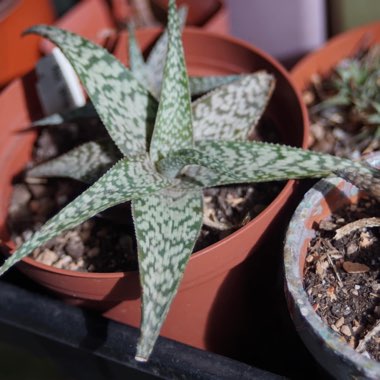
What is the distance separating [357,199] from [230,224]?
0.17 metres

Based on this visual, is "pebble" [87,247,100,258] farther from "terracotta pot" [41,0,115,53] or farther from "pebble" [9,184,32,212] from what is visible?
"terracotta pot" [41,0,115,53]

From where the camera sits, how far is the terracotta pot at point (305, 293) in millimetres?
598

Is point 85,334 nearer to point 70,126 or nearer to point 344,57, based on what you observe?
point 70,126

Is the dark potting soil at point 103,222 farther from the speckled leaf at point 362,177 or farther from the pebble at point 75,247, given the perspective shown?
the speckled leaf at point 362,177

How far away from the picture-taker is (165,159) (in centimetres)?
77

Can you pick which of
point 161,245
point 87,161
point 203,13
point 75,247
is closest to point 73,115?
point 87,161

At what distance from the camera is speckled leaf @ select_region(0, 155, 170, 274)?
650mm

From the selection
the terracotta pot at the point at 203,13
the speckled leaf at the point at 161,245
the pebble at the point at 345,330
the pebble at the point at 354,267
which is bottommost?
the pebble at the point at 345,330

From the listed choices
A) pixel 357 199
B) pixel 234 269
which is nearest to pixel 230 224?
pixel 234 269

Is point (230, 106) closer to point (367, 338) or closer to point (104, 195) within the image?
point (104, 195)

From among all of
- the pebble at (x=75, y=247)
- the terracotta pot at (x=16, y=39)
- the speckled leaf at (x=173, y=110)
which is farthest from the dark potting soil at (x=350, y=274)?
the terracotta pot at (x=16, y=39)

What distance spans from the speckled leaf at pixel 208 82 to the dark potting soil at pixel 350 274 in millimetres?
285

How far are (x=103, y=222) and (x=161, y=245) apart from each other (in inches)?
9.1

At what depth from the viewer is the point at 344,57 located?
116 centimetres
